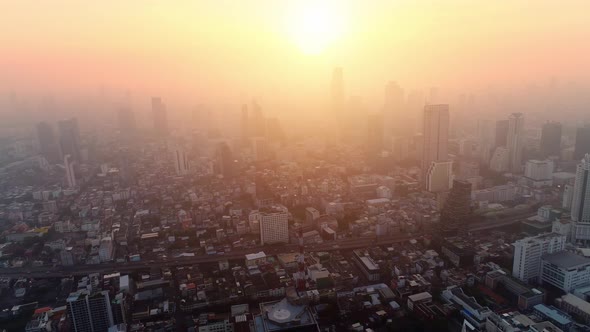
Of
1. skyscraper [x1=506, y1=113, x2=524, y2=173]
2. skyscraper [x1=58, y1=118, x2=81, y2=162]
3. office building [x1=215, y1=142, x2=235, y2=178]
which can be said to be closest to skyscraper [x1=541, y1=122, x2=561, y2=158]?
skyscraper [x1=506, y1=113, x2=524, y2=173]

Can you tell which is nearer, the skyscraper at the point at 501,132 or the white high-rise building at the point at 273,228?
the white high-rise building at the point at 273,228

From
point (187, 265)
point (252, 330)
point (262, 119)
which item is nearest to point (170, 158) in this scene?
point (262, 119)

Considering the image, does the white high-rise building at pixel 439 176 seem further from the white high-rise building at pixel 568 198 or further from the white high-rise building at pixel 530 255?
the white high-rise building at pixel 530 255

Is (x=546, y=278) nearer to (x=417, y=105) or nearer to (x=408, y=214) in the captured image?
(x=408, y=214)

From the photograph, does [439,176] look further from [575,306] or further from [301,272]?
[301,272]

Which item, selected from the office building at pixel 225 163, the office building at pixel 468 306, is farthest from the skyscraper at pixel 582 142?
the office building at pixel 225 163

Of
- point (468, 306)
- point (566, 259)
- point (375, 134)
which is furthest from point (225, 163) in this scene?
point (566, 259)
